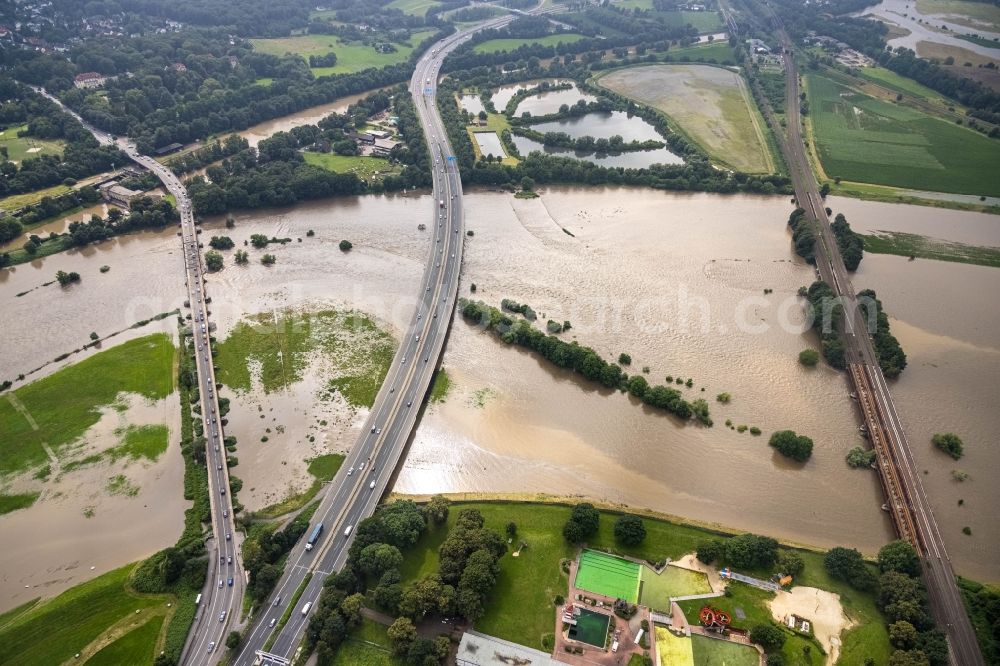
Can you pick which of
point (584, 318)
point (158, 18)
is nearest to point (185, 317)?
point (584, 318)

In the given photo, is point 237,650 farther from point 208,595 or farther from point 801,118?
point 801,118

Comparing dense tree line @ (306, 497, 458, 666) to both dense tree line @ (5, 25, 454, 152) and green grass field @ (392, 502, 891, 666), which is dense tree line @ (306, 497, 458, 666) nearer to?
green grass field @ (392, 502, 891, 666)

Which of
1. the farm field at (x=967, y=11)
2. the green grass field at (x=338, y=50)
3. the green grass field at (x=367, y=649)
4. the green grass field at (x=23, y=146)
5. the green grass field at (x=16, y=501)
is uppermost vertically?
the farm field at (x=967, y=11)

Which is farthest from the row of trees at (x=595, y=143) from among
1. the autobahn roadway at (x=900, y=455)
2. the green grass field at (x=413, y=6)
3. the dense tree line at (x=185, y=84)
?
the green grass field at (x=413, y=6)

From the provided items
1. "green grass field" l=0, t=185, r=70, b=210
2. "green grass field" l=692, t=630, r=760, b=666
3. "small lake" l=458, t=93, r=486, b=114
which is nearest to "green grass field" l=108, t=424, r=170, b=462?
"green grass field" l=692, t=630, r=760, b=666

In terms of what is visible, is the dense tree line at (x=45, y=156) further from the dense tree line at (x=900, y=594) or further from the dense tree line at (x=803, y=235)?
the dense tree line at (x=900, y=594)
